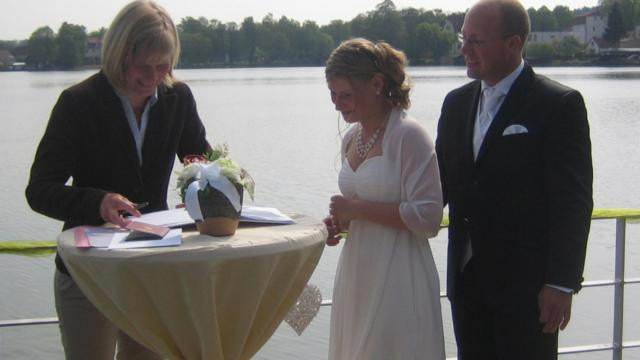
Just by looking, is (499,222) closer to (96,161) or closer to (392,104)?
(392,104)

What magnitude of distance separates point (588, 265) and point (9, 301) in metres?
6.42

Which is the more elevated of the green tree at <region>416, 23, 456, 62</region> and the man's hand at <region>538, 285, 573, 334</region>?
the green tree at <region>416, 23, 456, 62</region>

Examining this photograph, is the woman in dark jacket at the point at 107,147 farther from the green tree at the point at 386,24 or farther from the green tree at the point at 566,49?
the green tree at the point at 566,49

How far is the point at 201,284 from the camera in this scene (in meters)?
2.33

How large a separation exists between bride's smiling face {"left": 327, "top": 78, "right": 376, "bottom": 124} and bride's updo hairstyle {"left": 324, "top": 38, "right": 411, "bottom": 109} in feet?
0.07

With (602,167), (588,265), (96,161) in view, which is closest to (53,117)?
(96,161)

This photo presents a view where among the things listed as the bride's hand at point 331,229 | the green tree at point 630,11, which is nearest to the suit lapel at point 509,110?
the bride's hand at point 331,229

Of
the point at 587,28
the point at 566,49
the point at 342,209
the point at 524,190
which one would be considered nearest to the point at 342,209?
the point at 342,209

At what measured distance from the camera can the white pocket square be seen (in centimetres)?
273

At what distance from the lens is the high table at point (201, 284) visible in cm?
230

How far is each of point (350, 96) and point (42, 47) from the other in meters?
45.2

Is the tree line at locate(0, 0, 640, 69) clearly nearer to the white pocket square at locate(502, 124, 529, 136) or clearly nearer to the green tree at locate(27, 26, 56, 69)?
the green tree at locate(27, 26, 56, 69)

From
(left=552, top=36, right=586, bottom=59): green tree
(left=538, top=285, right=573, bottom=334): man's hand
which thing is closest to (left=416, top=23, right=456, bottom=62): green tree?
(left=538, top=285, right=573, bottom=334): man's hand

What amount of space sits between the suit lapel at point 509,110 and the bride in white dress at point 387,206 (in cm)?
19
